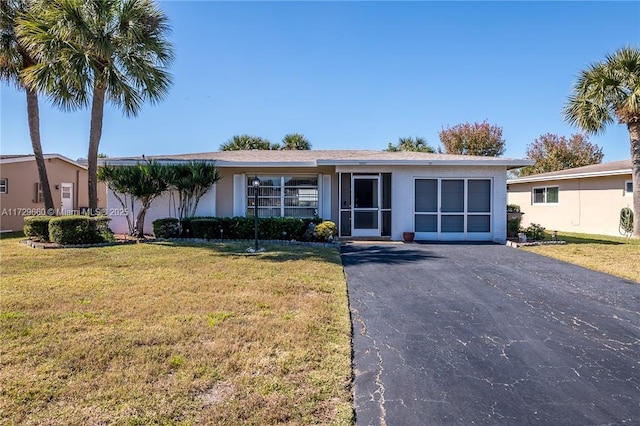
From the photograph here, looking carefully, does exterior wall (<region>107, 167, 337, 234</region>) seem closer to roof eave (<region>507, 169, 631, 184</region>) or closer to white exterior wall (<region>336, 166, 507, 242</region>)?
white exterior wall (<region>336, 166, 507, 242</region>)

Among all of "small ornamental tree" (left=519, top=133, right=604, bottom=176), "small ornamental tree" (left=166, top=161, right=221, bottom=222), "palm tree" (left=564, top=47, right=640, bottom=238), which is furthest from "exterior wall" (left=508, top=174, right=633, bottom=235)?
"small ornamental tree" (left=166, top=161, right=221, bottom=222)

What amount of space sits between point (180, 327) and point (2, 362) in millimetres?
Result: 1560

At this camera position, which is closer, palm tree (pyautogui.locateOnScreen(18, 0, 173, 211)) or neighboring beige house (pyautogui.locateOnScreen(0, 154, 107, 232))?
palm tree (pyautogui.locateOnScreen(18, 0, 173, 211))

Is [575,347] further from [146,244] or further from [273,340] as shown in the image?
[146,244]

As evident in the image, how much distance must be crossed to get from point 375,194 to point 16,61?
13.8 m

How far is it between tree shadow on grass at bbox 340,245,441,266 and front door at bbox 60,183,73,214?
16.1 m

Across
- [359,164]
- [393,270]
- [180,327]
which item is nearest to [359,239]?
[359,164]

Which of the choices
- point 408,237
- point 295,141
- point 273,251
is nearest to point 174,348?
point 273,251

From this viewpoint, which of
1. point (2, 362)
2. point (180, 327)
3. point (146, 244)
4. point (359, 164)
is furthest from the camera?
point (359, 164)

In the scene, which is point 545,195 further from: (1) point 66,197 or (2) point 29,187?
(2) point 29,187

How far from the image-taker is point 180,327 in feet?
13.6

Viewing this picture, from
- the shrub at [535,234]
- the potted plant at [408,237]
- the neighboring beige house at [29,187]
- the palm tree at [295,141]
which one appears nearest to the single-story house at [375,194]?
the potted plant at [408,237]

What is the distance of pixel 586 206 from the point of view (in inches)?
691

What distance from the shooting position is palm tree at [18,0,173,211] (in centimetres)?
1073
